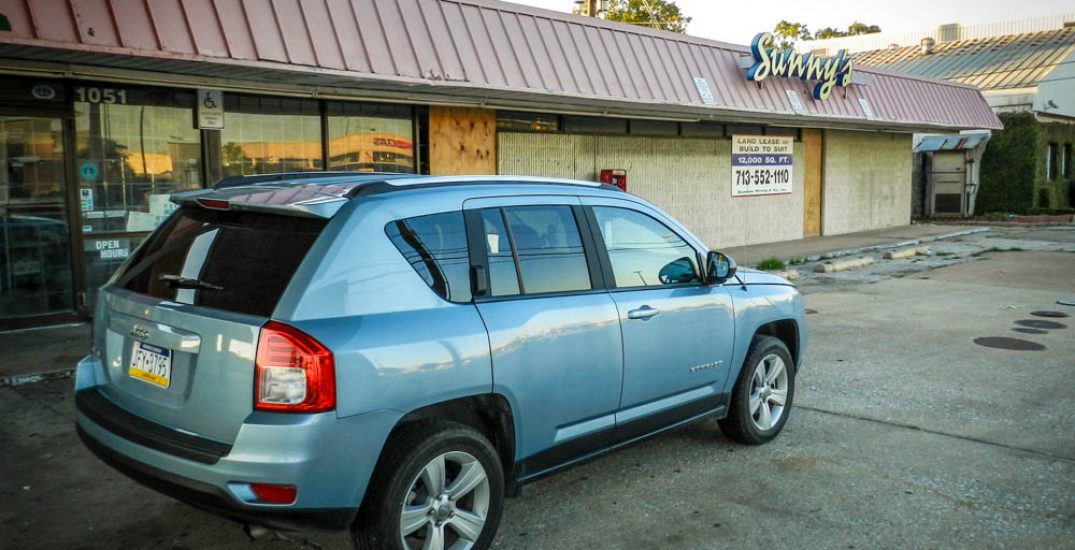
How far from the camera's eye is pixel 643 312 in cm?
471

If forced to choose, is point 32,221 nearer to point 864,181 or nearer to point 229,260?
point 229,260

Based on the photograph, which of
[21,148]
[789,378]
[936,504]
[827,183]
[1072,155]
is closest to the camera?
[936,504]

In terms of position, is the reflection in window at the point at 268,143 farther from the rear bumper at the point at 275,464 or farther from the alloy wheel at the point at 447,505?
the alloy wheel at the point at 447,505

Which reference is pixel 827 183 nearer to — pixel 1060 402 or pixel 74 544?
pixel 1060 402

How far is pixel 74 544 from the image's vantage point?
429 cm

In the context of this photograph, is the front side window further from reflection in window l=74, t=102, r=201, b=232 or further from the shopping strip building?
reflection in window l=74, t=102, r=201, b=232

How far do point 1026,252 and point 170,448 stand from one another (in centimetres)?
1916

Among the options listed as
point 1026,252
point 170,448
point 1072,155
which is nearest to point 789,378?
point 170,448

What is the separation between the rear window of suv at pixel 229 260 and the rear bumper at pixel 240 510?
0.70m

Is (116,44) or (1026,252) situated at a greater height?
(116,44)

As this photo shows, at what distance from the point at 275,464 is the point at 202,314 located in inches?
28.2

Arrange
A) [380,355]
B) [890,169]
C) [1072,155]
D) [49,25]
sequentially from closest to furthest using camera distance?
1. [380,355]
2. [49,25]
3. [890,169]
4. [1072,155]

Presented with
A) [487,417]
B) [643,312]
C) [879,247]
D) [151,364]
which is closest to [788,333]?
[643,312]

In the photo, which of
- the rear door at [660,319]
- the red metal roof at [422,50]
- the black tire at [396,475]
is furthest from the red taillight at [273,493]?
the red metal roof at [422,50]
